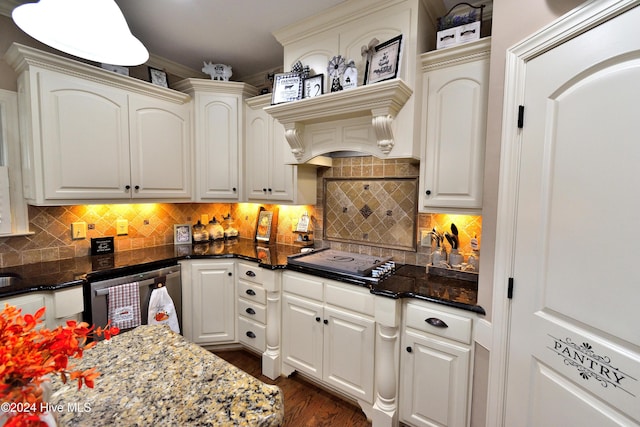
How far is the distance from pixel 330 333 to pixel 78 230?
2151 millimetres

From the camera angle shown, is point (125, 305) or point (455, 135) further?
point (125, 305)

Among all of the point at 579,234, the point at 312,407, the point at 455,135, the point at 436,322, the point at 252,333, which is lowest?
the point at 312,407

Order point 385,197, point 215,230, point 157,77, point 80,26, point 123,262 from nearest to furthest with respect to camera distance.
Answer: point 80,26 < point 123,262 < point 385,197 < point 157,77 < point 215,230

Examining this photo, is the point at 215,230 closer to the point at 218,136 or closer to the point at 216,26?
the point at 218,136

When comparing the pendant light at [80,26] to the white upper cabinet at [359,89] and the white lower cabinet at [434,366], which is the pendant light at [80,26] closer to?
the white upper cabinet at [359,89]

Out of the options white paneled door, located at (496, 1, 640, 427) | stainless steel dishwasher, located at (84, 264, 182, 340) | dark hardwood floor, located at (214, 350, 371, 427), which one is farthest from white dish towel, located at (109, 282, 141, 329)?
white paneled door, located at (496, 1, 640, 427)

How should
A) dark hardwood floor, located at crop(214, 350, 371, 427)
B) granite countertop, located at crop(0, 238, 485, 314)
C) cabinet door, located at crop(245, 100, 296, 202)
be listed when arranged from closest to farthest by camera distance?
1. granite countertop, located at crop(0, 238, 485, 314)
2. dark hardwood floor, located at crop(214, 350, 371, 427)
3. cabinet door, located at crop(245, 100, 296, 202)

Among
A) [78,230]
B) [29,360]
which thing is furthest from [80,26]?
[78,230]

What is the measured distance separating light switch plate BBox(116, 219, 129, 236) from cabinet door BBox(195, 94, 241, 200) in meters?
0.67

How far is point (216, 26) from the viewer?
2.22 meters

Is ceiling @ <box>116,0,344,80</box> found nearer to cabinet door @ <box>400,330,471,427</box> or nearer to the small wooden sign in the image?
the small wooden sign

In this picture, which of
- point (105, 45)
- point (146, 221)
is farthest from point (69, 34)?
point (146, 221)

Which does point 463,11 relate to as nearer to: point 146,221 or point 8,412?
point 8,412

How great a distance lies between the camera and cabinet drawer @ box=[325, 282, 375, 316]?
1766 millimetres
